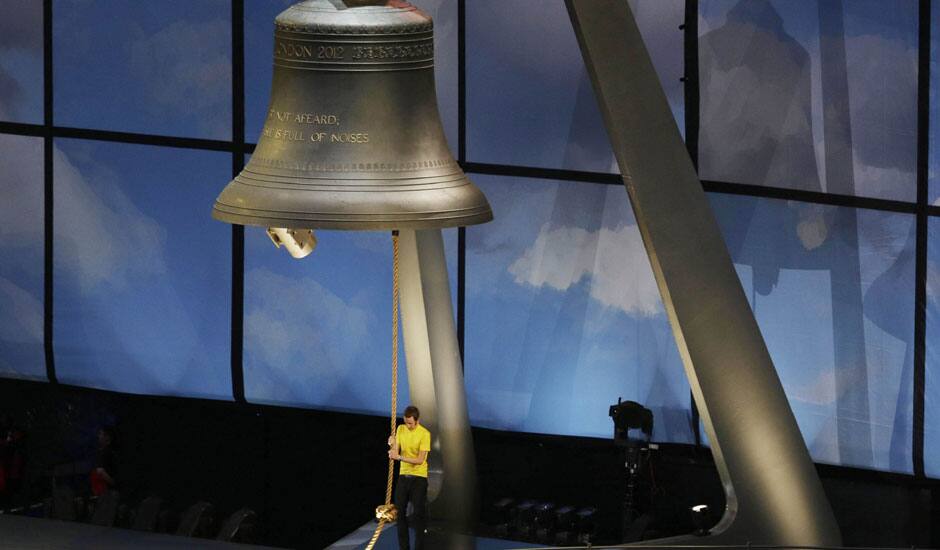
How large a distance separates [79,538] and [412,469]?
194 centimetres

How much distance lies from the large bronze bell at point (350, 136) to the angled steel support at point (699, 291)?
1.74 m

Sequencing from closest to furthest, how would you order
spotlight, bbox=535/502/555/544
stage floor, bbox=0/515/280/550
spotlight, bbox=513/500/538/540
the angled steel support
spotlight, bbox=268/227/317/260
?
spotlight, bbox=268/227/317/260 → the angled steel support → stage floor, bbox=0/515/280/550 → spotlight, bbox=513/500/538/540 → spotlight, bbox=535/502/555/544

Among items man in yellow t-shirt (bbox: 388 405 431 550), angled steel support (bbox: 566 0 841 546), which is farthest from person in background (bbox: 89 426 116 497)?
angled steel support (bbox: 566 0 841 546)

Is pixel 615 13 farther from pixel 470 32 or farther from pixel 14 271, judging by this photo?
pixel 14 271

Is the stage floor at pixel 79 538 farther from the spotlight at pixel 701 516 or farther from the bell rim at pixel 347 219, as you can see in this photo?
the bell rim at pixel 347 219

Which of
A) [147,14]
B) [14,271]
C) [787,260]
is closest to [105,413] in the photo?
[14,271]

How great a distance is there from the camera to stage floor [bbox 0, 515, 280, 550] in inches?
369

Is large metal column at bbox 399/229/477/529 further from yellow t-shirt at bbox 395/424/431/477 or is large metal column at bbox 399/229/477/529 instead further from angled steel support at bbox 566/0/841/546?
angled steel support at bbox 566/0/841/546

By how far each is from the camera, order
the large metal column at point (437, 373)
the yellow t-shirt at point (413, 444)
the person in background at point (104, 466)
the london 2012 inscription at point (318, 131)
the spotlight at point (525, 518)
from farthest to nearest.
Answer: the person in background at point (104, 466) → the spotlight at point (525, 518) → the large metal column at point (437, 373) → the yellow t-shirt at point (413, 444) → the london 2012 inscription at point (318, 131)

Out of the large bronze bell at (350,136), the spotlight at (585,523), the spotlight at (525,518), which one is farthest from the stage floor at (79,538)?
the large bronze bell at (350,136)

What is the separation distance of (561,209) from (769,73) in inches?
67.8

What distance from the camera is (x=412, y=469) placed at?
9.81 metres

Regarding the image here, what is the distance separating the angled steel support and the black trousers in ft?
8.61

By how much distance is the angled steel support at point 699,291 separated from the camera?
7.23 m
